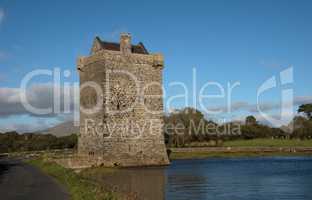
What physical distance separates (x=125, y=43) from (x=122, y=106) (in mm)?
5276

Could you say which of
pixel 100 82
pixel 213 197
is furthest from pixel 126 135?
pixel 213 197

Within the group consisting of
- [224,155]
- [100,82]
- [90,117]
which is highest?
[100,82]

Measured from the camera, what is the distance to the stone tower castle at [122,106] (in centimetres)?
3669

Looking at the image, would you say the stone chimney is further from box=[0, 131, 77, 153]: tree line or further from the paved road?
box=[0, 131, 77, 153]: tree line

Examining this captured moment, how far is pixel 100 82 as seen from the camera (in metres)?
37.2

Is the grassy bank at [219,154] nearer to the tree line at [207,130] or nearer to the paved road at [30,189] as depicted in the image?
the tree line at [207,130]

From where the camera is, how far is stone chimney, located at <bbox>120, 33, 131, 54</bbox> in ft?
124

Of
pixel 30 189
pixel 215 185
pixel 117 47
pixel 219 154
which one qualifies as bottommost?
pixel 219 154

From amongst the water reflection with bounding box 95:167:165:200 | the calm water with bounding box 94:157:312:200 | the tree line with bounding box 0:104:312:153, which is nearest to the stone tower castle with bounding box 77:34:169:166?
the water reflection with bounding box 95:167:165:200

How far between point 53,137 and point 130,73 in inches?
1448

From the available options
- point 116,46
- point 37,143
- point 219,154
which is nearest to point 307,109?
point 219,154

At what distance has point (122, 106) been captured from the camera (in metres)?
37.5

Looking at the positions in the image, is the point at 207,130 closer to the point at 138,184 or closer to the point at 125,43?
the point at 125,43

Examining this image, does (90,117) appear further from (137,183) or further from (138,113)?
(137,183)
